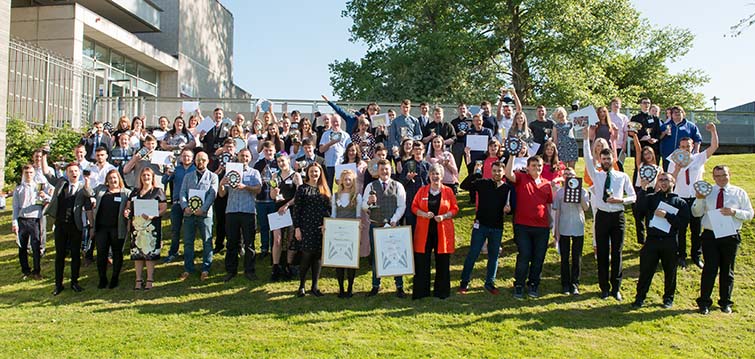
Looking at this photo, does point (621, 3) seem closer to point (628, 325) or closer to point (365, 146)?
point (365, 146)

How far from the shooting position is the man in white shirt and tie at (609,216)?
27.9ft

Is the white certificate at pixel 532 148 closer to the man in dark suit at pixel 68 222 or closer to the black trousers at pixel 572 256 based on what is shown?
the black trousers at pixel 572 256

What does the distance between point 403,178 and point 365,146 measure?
182cm

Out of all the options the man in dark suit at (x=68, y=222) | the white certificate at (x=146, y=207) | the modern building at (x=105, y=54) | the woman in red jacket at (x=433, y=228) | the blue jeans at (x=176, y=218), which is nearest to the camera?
the woman in red jacket at (x=433, y=228)

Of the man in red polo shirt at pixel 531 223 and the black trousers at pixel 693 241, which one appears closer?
the man in red polo shirt at pixel 531 223

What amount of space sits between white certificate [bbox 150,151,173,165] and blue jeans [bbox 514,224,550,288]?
615cm

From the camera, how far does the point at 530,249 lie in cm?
864

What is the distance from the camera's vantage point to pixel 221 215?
418 inches

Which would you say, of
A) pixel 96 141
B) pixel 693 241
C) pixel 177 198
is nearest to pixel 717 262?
pixel 693 241

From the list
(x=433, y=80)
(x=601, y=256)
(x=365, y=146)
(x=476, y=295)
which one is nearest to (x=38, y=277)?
(x=365, y=146)

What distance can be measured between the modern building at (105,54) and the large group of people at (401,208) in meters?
8.59

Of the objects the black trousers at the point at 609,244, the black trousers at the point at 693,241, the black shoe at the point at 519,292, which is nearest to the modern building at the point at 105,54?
the black shoe at the point at 519,292

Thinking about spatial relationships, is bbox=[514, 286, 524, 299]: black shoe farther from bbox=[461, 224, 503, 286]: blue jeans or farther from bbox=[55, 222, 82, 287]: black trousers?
bbox=[55, 222, 82, 287]: black trousers

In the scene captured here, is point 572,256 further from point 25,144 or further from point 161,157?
point 25,144
